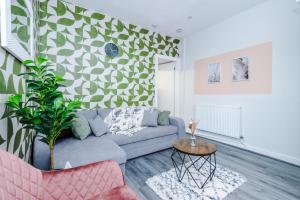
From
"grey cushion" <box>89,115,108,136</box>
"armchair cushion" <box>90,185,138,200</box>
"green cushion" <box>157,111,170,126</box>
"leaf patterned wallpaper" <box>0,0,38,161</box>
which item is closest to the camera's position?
"armchair cushion" <box>90,185,138,200</box>

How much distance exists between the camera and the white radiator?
10.1 ft

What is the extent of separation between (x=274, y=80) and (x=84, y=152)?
10.9 ft

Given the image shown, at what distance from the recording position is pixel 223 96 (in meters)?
3.43

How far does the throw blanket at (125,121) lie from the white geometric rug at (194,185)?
3.09 feet

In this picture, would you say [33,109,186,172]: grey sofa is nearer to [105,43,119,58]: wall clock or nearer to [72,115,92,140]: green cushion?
[72,115,92,140]: green cushion

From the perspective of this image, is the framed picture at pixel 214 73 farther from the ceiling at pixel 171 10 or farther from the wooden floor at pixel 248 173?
the wooden floor at pixel 248 173

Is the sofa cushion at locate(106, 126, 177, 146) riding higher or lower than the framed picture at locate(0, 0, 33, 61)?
lower

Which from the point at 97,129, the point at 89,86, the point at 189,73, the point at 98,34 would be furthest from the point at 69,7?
the point at 189,73

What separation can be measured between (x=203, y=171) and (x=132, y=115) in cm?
162

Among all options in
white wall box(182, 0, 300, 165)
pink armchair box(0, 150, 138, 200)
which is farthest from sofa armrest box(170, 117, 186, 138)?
pink armchair box(0, 150, 138, 200)

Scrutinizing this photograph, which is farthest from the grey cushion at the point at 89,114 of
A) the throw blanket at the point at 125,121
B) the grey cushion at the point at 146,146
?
the grey cushion at the point at 146,146

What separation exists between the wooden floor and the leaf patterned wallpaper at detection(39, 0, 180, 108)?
5.20ft

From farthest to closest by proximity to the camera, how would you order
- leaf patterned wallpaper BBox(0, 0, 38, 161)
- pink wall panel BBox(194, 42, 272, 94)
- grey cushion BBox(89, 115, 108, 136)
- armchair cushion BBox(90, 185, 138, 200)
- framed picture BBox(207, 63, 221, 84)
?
framed picture BBox(207, 63, 221, 84)
pink wall panel BBox(194, 42, 272, 94)
grey cushion BBox(89, 115, 108, 136)
leaf patterned wallpaper BBox(0, 0, 38, 161)
armchair cushion BBox(90, 185, 138, 200)

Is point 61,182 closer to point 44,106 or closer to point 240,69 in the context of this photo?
point 44,106
